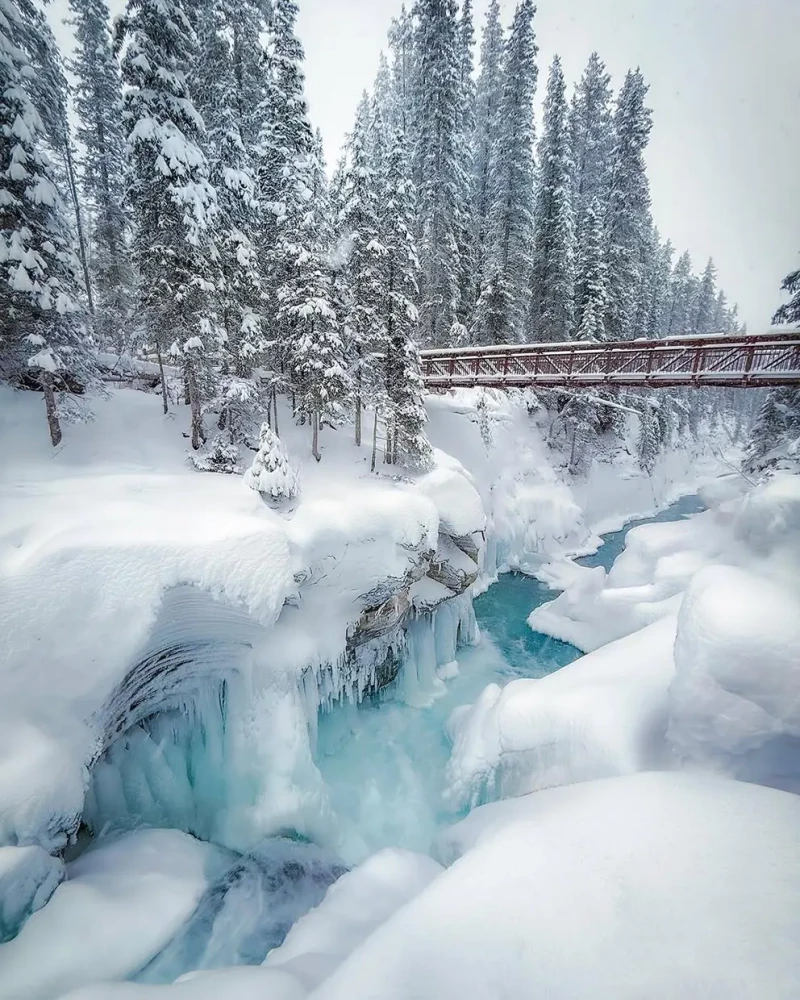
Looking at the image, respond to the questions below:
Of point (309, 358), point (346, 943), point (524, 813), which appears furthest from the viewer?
point (309, 358)

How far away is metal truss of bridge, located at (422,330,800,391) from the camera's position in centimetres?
1308

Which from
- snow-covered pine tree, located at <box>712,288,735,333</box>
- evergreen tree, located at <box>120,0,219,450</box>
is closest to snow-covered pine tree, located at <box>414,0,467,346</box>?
evergreen tree, located at <box>120,0,219,450</box>

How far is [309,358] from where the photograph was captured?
12.3 metres

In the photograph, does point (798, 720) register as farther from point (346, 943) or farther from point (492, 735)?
point (346, 943)

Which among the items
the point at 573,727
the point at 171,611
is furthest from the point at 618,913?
the point at 171,611

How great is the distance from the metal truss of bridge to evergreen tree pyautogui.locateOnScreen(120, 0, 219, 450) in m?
9.53

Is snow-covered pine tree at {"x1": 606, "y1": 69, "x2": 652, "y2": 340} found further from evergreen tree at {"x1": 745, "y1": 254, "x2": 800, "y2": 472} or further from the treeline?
evergreen tree at {"x1": 745, "y1": 254, "x2": 800, "y2": 472}

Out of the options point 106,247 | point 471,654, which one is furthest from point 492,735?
point 106,247

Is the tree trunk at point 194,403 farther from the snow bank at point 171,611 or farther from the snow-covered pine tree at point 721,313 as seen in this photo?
the snow-covered pine tree at point 721,313

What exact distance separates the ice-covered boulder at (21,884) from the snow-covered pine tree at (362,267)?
1187 cm

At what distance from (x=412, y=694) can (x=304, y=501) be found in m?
6.58

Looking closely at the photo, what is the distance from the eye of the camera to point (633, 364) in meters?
15.7

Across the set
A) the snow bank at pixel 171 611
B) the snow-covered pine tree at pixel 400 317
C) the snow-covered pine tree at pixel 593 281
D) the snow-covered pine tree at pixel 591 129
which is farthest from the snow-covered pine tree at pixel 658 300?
the snow bank at pixel 171 611

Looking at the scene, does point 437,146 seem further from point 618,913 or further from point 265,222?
point 618,913
